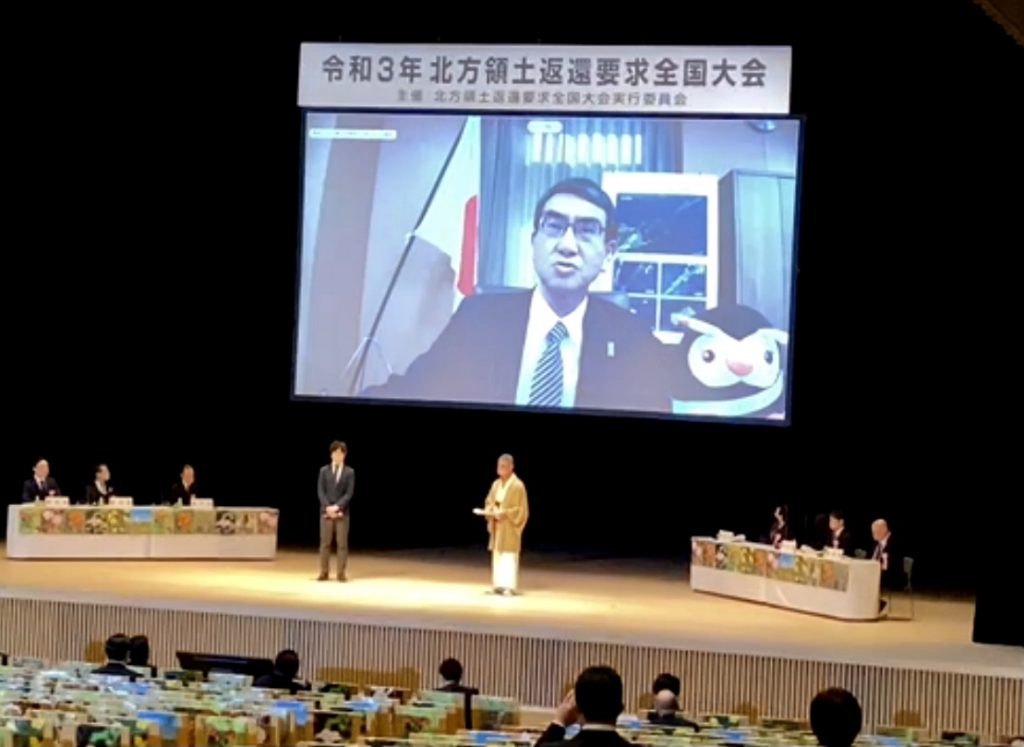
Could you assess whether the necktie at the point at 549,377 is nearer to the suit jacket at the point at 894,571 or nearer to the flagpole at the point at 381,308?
the flagpole at the point at 381,308

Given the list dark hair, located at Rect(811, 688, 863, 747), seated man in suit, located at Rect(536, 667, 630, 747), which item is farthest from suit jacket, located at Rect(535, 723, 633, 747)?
dark hair, located at Rect(811, 688, 863, 747)

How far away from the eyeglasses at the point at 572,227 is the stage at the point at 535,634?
2.44m

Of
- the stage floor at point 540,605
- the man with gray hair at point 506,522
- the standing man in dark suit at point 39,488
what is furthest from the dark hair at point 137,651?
the standing man in dark suit at point 39,488

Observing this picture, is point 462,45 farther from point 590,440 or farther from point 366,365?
point 590,440

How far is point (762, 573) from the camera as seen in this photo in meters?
13.7

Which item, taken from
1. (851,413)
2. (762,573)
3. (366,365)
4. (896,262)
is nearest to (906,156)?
(896,262)

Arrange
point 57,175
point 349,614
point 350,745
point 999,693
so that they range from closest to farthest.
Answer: point 350,745 < point 999,693 < point 349,614 < point 57,175

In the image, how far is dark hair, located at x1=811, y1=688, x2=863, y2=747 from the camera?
4.14 m

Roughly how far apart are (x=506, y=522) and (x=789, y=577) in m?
1.91

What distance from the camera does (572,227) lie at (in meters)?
14.3

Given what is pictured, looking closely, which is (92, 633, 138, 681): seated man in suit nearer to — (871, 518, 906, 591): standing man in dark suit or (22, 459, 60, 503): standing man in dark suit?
(871, 518, 906, 591): standing man in dark suit

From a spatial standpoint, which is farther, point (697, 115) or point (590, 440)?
point (590, 440)

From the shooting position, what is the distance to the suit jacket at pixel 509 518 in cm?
1330

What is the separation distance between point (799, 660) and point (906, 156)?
16.0 ft
